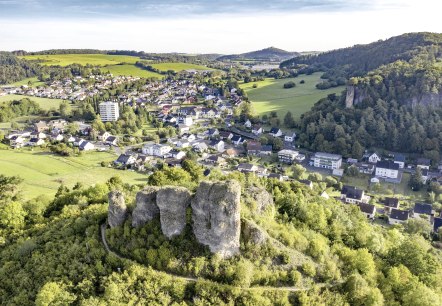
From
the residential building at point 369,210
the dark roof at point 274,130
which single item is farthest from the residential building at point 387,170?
the dark roof at point 274,130

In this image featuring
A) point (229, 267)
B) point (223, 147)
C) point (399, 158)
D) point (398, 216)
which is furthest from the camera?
point (223, 147)

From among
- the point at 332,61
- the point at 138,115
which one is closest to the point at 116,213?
the point at 138,115

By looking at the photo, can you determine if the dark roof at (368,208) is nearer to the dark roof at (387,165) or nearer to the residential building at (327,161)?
the dark roof at (387,165)

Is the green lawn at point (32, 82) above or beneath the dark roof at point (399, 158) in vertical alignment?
above

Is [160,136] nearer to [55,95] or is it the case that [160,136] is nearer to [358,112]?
[358,112]

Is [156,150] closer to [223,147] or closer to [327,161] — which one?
[223,147]

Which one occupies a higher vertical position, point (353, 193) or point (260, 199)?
point (260, 199)

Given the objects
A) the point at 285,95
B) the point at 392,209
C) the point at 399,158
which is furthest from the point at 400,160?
the point at 285,95
